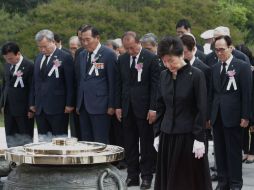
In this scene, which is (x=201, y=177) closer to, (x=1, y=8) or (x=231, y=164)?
(x=231, y=164)

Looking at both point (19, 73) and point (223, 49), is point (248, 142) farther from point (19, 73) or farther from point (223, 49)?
point (19, 73)

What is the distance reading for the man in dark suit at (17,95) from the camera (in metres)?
10.2

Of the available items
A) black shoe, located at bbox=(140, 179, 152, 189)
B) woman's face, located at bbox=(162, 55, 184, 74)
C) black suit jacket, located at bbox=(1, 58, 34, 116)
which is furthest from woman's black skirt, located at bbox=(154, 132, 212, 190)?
black suit jacket, located at bbox=(1, 58, 34, 116)

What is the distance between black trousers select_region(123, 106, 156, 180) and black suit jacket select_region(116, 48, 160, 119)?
0.42 feet

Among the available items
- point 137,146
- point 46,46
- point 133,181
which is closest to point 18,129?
point 46,46

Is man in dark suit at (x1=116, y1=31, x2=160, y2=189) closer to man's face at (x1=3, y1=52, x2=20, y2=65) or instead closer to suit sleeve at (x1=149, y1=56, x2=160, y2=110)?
suit sleeve at (x1=149, y1=56, x2=160, y2=110)

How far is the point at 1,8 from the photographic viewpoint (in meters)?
34.4

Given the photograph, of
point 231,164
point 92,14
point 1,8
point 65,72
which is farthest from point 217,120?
point 1,8

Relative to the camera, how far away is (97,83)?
9.22 m

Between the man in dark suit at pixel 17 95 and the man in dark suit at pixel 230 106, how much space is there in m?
3.08

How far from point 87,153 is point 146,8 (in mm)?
24527

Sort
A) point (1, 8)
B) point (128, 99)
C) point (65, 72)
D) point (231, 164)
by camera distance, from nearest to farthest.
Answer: point (231, 164) < point (128, 99) < point (65, 72) < point (1, 8)

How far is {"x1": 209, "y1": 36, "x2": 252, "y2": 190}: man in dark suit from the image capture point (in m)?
8.20

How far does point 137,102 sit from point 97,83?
2.11ft
